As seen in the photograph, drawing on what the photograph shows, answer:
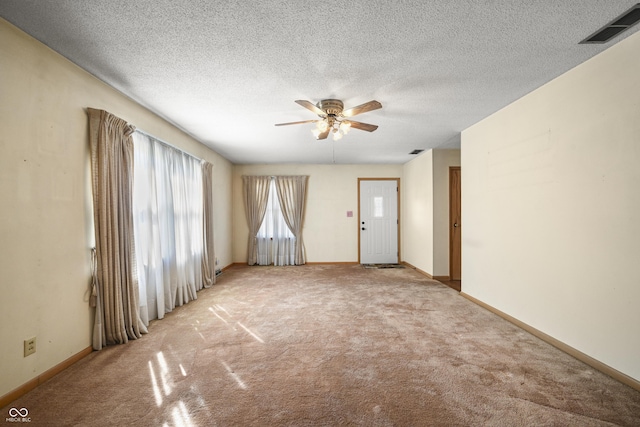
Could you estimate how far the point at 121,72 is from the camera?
8.45ft

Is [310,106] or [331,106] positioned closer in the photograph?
[310,106]

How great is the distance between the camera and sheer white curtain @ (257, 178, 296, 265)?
A: 708cm

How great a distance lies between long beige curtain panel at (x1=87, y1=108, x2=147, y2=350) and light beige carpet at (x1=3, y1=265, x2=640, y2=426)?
0.23 metres

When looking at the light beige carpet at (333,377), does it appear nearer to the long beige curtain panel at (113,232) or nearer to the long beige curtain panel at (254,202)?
the long beige curtain panel at (113,232)

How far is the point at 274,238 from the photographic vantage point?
23.2ft

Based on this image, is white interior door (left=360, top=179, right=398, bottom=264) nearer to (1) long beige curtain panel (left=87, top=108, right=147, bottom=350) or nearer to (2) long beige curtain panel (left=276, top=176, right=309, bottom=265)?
(2) long beige curtain panel (left=276, top=176, right=309, bottom=265)

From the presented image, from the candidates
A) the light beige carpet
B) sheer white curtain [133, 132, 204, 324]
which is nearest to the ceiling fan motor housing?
sheer white curtain [133, 132, 204, 324]

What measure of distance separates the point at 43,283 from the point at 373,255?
619 centimetres

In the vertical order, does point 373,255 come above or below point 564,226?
below

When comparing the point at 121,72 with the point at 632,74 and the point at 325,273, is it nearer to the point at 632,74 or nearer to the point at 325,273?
the point at 632,74

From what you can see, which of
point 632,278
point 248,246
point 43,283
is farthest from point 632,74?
point 248,246

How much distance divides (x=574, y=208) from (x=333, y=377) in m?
2.53

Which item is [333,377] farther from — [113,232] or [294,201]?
[294,201]

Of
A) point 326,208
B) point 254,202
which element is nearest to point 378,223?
point 326,208
